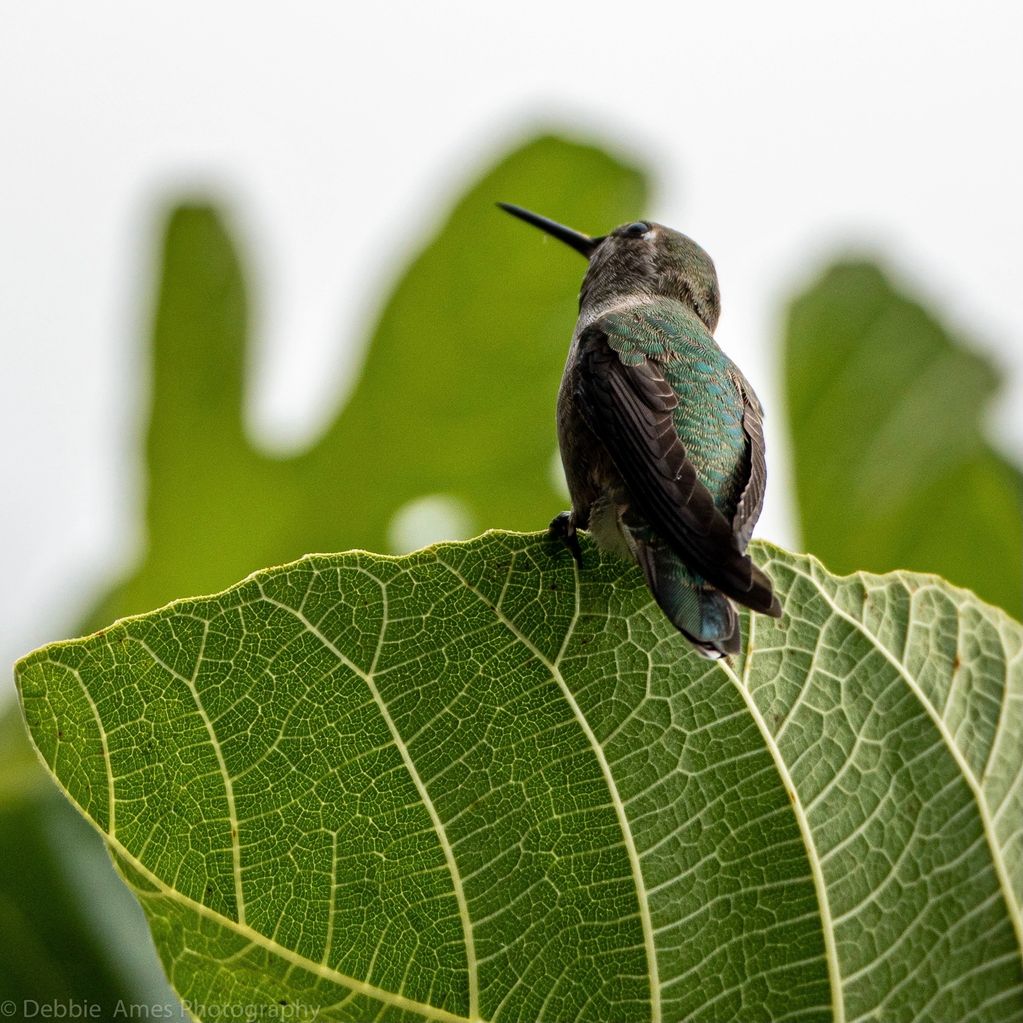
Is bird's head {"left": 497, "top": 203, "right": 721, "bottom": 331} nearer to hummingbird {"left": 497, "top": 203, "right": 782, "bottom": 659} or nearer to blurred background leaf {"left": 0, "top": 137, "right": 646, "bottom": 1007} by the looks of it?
hummingbird {"left": 497, "top": 203, "right": 782, "bottom": 659}

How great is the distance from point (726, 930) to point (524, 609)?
22.4 inches

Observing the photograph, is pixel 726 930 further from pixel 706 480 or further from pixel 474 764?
pixel 706 480

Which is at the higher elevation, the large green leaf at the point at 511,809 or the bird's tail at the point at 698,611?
the bird's tail at the point at 698,611

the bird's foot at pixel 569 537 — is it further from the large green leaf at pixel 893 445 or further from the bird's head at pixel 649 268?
the large green leaf at pixel 893 445

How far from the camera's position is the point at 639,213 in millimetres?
4062

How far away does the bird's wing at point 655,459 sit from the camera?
6.50ft

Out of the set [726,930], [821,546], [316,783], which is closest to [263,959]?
[316,783]

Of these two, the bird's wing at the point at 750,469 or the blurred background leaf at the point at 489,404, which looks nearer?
the bird's wing at the point at 750,469

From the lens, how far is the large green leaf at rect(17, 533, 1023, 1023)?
1764mm

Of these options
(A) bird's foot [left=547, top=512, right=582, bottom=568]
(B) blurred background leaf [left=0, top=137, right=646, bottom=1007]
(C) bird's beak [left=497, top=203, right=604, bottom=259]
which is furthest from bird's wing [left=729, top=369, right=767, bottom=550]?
(B) blurred background leaf [left=0, top=137, right=646, bottom=1007]

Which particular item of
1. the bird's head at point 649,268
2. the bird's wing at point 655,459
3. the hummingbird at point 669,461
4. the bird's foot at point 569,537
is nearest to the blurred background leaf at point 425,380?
the bird's head at point 649,268

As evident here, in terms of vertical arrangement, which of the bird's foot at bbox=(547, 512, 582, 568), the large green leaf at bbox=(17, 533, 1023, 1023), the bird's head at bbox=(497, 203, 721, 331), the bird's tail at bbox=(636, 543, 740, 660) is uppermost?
the bird's head at bbox=(497, 203, 721, 331)

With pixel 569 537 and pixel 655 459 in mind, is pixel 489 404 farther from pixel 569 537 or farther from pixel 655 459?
pixel 569 537

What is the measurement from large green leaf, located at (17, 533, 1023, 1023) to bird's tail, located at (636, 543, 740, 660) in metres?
0.06
